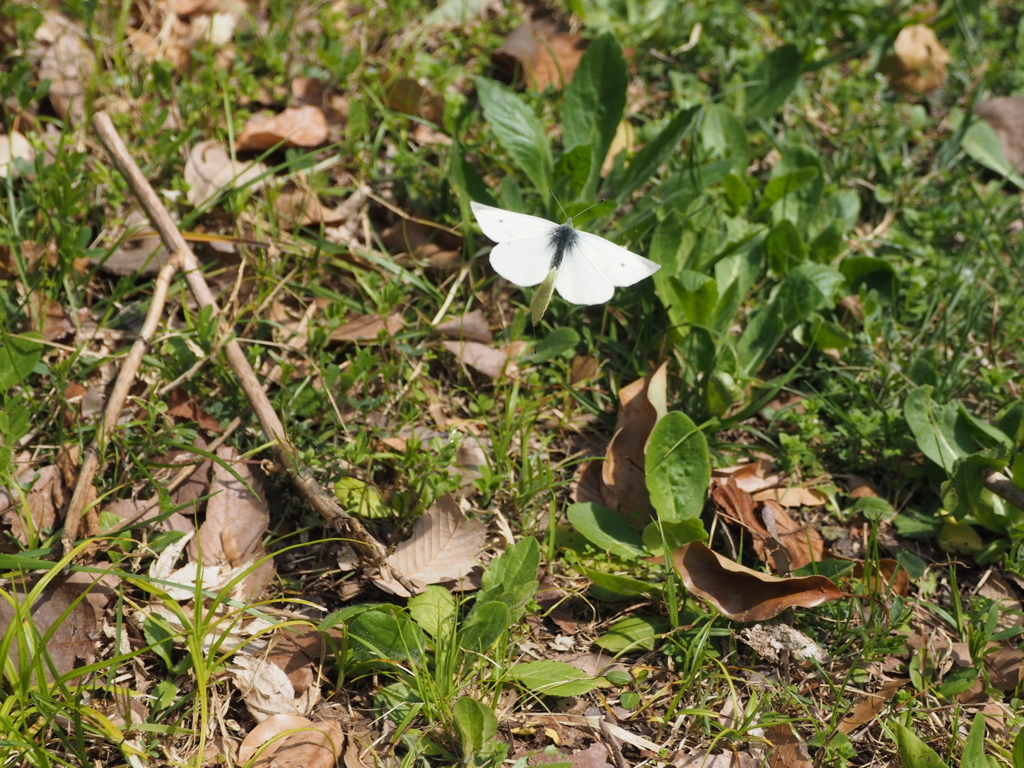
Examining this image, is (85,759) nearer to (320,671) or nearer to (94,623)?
(94,623)

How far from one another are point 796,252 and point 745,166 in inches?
17.5

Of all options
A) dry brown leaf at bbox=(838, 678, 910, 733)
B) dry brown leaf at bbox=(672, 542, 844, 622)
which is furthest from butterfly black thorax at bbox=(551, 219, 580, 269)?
dry brown leaf at bbox=(838, 678, 910, 733)

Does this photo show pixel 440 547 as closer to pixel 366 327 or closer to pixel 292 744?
pixel 292 744

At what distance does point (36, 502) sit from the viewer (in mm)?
2188

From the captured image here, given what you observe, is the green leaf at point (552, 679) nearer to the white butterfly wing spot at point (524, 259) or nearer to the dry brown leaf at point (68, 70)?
the white butterfly wing spot at point (524, 259)

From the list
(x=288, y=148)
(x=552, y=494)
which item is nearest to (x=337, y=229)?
(x=288, y=148)

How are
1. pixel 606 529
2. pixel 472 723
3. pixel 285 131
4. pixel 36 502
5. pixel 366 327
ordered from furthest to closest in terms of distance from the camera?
pixel 285 131 → pixel 366 327 → pixel 606 529 → pixel 36 502 → pixel 472 723

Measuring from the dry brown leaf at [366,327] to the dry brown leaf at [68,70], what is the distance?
4.52 feet

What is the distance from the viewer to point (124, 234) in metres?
2.67

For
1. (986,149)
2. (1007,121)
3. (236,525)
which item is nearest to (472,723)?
(236,525)

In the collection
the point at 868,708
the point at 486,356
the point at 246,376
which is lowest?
the point at 868,708

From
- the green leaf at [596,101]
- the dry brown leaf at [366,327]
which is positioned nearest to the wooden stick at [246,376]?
the dry brown leaf at [366,327]

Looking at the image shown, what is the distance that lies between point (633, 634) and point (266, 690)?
0.89 metres

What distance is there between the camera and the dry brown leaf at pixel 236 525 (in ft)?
7.13
